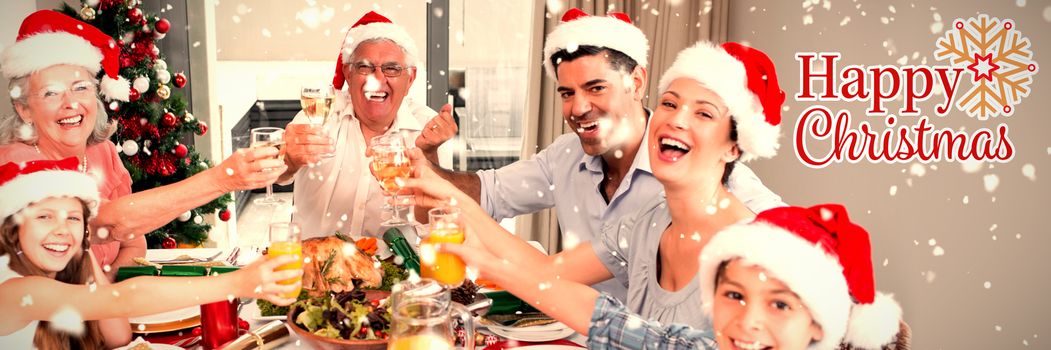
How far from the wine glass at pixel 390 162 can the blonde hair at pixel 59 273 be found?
0.64 meters

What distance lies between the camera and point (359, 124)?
9.98ft

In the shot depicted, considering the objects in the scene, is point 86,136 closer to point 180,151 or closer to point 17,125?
point 17,125

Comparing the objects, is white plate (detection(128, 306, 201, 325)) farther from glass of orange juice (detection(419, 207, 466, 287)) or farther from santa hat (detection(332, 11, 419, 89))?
santa hat (detection(332, 11, 419, 89))

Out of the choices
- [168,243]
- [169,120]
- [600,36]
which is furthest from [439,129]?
[168,243]

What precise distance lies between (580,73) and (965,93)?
1185 millimetres

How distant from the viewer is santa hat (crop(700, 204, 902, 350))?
4.05ft

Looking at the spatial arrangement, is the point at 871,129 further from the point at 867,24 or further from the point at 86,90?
the point at 86,90

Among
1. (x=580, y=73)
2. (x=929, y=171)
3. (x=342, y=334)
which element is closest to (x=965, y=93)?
(x=929, y=171)

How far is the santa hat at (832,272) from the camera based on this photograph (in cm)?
123

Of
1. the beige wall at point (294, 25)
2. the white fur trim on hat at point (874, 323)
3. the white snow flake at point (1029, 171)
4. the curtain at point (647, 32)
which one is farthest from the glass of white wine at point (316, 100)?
the beige wall at point (294, 25)

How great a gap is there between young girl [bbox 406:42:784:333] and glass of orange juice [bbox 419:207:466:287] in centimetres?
7

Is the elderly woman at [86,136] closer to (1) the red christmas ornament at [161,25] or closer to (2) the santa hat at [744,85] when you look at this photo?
(1) the red christmas ornament at [161,25]

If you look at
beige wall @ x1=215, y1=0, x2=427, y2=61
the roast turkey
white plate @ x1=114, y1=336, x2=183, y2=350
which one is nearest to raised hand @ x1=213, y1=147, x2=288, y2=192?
the roast turkey

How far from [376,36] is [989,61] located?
6.55ft
